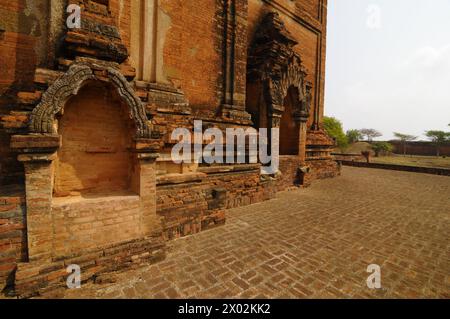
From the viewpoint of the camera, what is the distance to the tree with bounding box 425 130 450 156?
145ft

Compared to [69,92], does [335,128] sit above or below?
above

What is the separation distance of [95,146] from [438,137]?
70.5 m

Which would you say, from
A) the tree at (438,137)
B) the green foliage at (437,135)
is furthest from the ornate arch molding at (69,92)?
the green foliage at (437,135)

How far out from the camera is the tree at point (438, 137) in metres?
44.2

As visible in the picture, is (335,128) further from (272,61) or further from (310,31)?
(272,61)

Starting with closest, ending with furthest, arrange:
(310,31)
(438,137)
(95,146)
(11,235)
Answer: (11,235) < (95,146) < (310,31) < (438,137)

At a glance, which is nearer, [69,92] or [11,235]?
[11,235]

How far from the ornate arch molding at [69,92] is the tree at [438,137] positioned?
6153 centimetres

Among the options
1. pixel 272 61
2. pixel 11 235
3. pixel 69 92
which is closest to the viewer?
pixel 11 235

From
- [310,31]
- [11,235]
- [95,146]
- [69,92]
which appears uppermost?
[310,31]

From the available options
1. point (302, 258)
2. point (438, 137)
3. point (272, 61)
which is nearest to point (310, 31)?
point (272, 61)

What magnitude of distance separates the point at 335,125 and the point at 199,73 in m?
40.3

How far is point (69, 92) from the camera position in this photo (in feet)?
9.86
